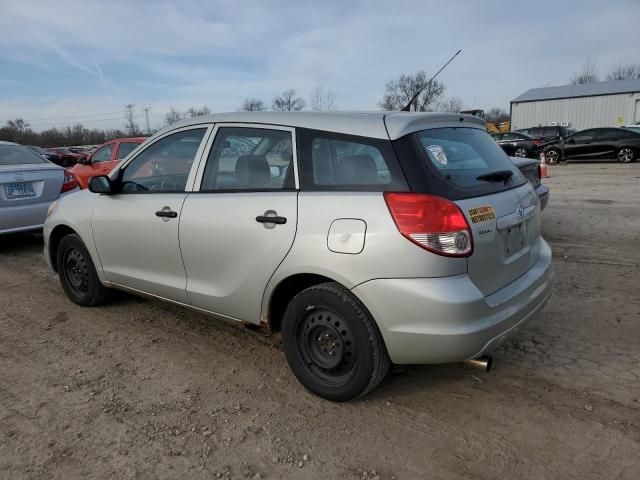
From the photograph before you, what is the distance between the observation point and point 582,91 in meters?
43.9

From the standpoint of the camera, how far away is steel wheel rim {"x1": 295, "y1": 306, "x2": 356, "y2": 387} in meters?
2.81

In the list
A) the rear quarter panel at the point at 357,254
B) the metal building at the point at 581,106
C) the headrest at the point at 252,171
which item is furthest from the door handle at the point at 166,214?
the metal building at the point at 581,106

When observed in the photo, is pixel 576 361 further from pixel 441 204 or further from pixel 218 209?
pixel 218 209

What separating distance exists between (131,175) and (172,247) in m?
0.89

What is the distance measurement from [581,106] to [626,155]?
2752 cm

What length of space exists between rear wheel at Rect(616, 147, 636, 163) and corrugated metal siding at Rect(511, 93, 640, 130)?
2535 cm

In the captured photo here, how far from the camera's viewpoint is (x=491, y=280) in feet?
8.86

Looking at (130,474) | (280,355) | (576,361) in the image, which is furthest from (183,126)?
(576,361)

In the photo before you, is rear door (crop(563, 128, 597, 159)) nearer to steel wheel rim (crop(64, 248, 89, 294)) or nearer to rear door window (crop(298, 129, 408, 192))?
rear door window (crop(298, 129, 408, 192))

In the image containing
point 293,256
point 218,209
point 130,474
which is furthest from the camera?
point 218,209

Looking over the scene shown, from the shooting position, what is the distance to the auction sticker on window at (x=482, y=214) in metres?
2.59

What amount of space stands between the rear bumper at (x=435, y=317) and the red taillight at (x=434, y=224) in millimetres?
161

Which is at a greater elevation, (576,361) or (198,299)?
(198,299)

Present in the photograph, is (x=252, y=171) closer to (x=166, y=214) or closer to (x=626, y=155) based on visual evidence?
(x=166, y=214)
